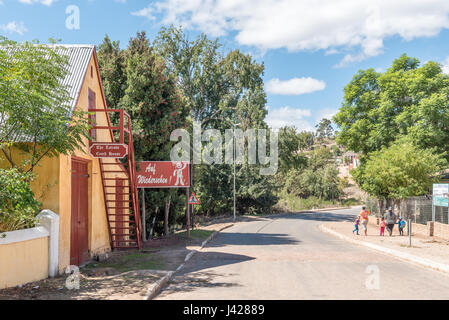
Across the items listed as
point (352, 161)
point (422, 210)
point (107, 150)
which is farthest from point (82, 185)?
point (352, 161)

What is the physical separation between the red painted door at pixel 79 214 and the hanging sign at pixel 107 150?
658 mm

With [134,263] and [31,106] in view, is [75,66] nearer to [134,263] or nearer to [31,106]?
[31,106]

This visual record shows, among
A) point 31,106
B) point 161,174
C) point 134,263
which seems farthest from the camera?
point 161,174

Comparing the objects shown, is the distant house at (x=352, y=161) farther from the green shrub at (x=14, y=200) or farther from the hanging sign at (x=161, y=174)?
the green shrub at (x=14, y=200)

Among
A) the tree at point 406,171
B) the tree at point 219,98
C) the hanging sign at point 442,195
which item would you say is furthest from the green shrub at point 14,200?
the tree at point 219,98

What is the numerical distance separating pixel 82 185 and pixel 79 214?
3.24ft

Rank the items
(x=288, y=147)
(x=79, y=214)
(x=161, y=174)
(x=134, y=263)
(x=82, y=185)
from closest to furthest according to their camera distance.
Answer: (x=134, y=263) < (x=79, y=214) < (x=82, y=185) < (x=161, y=174) < (x=288, y=147)

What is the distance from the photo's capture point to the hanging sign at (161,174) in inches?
707

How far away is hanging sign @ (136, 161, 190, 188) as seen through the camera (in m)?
18.0

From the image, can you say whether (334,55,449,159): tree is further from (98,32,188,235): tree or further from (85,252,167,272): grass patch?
(85,252,167,272): grass patch

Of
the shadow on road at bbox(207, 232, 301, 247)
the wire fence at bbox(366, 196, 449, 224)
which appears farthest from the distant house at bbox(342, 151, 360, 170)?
the shadow on road at bbox(207, 232, 301, 247)

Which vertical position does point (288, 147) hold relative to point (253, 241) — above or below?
above

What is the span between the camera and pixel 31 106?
900cm

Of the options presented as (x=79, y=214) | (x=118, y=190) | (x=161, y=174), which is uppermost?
(x=161, y=174)
